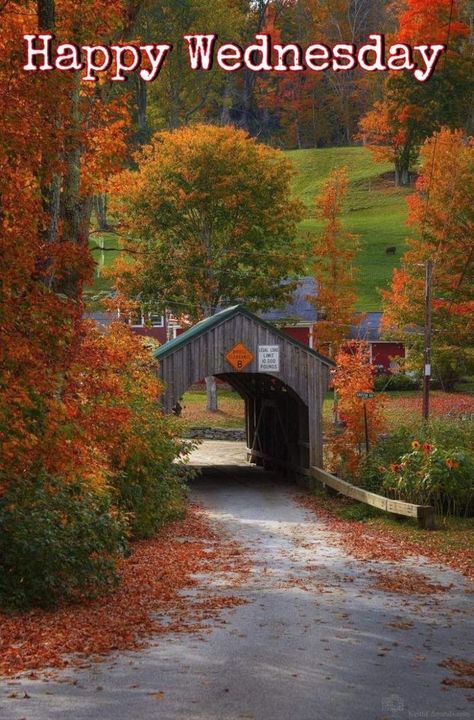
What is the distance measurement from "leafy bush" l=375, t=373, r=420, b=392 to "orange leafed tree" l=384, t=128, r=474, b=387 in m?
6.50

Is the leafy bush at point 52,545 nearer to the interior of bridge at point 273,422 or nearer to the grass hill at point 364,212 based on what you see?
the interior of bridge at point 273,422

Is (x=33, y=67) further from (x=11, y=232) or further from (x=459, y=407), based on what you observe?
(x=459, y=407)

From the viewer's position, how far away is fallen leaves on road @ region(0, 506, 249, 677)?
10.4m

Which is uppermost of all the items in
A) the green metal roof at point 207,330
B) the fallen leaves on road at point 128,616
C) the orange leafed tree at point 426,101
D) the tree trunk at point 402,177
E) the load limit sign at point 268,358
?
the orange leafed tree at point 426,101

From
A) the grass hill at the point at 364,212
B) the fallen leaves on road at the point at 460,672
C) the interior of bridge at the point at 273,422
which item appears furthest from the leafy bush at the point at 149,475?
the grass hill at the point at 364,212

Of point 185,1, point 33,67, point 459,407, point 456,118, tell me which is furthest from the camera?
point 456,118

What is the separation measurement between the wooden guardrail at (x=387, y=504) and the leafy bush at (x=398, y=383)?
1213 inches

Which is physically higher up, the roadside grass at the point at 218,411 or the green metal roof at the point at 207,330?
the green metal roof at the point at 207,330

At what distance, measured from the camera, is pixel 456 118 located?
89312mm

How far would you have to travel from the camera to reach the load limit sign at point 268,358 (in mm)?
32091

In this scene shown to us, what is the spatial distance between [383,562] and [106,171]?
853 centimetres

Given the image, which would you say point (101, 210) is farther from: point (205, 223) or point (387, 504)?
point (387, 504)

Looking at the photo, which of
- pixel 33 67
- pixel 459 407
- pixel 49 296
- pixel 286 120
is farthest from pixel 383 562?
pixel 286 120

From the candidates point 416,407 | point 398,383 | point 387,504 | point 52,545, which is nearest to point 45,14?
point 52,545
